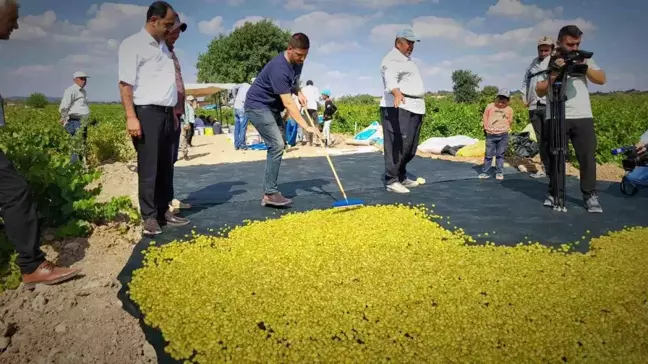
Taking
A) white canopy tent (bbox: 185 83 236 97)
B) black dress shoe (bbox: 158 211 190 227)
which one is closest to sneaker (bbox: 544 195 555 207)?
black dress shoe (bbox: 158 211 190 227)

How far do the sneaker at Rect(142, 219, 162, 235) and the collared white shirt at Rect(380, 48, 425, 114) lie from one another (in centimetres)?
327

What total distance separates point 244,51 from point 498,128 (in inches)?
1789

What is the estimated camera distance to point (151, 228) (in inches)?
156

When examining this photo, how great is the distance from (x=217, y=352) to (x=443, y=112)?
1306 cm

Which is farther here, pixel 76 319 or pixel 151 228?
pixel 151 228

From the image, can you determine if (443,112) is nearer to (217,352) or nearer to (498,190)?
(498,190)

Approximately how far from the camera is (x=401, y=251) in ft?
11.4

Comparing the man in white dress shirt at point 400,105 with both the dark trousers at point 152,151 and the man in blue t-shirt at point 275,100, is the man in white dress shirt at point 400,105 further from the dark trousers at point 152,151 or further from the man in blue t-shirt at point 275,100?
the dark trousers at point 152,151

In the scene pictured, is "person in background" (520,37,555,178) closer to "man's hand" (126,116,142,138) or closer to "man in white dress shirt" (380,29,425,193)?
"man in white dress shirt" (380,29,425,193)

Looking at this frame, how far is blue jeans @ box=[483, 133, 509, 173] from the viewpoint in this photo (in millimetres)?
6784

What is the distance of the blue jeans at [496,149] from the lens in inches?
267

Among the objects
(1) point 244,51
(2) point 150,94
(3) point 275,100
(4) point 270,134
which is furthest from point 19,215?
(1) point 244,51

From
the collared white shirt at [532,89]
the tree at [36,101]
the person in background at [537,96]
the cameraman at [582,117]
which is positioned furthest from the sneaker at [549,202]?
the tree at [36,101]

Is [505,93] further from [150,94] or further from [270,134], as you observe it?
[150,94]
